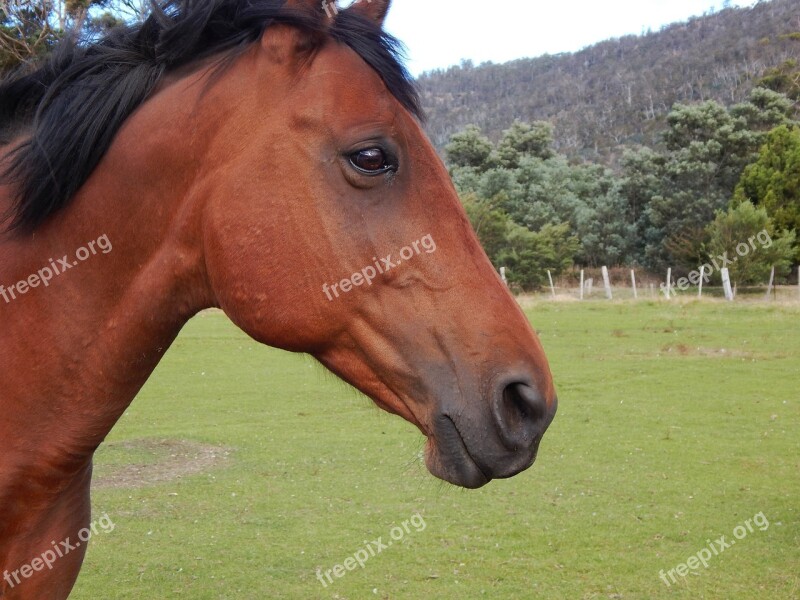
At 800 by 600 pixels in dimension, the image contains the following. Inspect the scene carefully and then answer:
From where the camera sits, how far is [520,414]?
1.74 meters

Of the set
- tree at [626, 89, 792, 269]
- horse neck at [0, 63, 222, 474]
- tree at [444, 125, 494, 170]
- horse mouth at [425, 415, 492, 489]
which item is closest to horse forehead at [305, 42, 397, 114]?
horse neck at [0, 63, 222, 474]

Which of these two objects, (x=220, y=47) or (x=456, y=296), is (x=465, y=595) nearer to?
(x=456, y=296)

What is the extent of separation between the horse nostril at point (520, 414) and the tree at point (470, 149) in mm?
44979

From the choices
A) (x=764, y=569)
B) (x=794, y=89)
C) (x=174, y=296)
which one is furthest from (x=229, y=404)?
(x=794, y=89)

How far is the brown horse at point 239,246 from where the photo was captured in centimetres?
179

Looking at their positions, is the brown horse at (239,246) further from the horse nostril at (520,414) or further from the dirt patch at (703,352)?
the dirt patch at (703,352)

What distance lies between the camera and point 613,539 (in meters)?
6.02

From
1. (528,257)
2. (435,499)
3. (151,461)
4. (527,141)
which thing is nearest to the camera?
(435,499)

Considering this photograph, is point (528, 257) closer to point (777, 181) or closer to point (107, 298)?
point (777, 181)

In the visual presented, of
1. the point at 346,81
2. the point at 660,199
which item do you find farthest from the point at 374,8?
the point at 660,199
